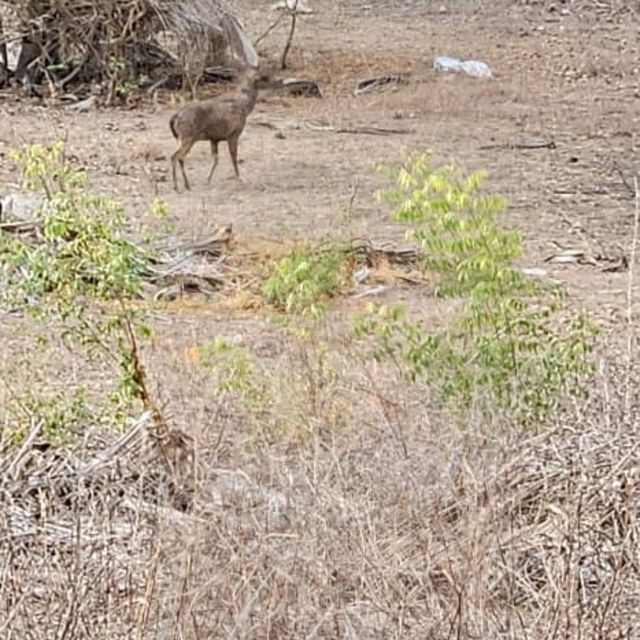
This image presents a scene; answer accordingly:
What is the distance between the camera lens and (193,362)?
6.48m

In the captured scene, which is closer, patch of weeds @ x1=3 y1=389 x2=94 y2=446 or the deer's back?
patch of weeds @ x1=3 y1=389 x2=94 y2=446

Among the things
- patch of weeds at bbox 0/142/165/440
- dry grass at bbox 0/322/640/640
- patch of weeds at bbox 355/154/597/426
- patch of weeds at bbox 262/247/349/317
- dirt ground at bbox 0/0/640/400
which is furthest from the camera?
dirt ground at bbox 0/0/640/400

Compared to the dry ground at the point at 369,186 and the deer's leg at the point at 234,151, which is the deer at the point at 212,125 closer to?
the deer's leg at the point at 234,151

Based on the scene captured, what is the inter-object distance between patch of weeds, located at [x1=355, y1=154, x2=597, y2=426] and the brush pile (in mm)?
11185

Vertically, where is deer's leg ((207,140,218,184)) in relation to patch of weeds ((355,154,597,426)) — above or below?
below

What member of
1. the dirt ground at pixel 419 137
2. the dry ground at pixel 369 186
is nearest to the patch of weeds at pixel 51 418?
the dry ground at pixel 369 186

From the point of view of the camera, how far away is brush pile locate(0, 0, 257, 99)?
1622cm

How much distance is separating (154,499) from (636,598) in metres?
1.38

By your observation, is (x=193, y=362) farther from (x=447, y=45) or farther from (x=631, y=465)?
(x=447, y=45)

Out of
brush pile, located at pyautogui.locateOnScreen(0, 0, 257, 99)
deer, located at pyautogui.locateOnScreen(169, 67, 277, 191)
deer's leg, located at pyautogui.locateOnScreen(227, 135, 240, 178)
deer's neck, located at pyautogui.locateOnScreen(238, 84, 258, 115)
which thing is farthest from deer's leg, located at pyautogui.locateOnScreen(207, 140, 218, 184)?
brush pile, located at pyautogui.locateOnScreen(0, 0, 257, 99)

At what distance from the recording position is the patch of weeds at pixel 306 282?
6219mm

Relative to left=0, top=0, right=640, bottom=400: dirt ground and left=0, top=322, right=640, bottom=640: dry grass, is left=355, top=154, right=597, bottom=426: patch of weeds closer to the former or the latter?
left=0, top=322, right=640, bottom=640: dry grass

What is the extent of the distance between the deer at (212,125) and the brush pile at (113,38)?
12.2ft

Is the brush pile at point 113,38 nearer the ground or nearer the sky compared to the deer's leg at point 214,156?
nearer the ground
